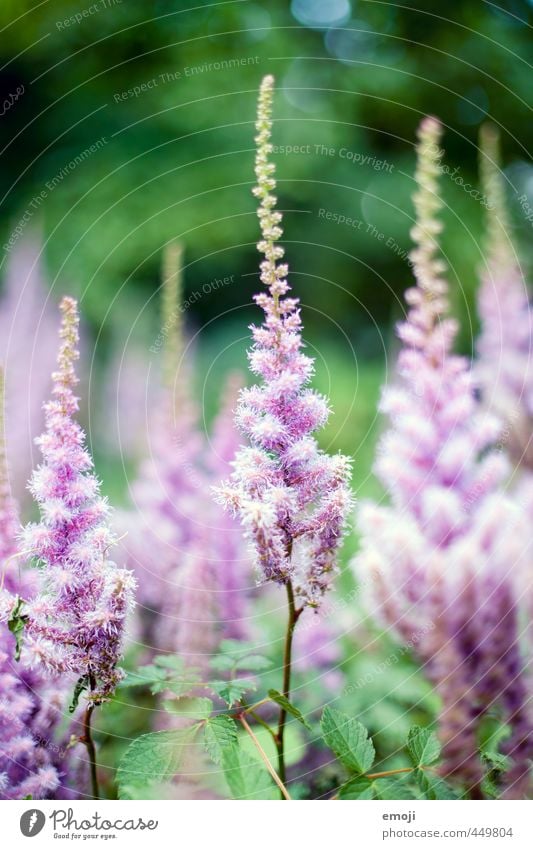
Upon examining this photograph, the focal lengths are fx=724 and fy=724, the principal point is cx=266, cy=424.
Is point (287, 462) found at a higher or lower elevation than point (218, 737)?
higher

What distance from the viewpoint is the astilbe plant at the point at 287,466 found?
2.12 feet

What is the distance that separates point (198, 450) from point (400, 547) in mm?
360

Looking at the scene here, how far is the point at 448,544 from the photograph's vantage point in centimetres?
83

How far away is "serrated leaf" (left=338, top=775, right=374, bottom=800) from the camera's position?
2.23 feet

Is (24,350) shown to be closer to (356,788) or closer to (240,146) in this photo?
(240,146)

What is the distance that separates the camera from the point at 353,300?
1.78 meters

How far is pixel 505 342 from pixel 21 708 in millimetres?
892

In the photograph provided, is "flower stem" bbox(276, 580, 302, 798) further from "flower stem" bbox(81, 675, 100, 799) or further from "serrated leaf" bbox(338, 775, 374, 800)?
"flower stem" bbox(81, 675, 100, 799)
